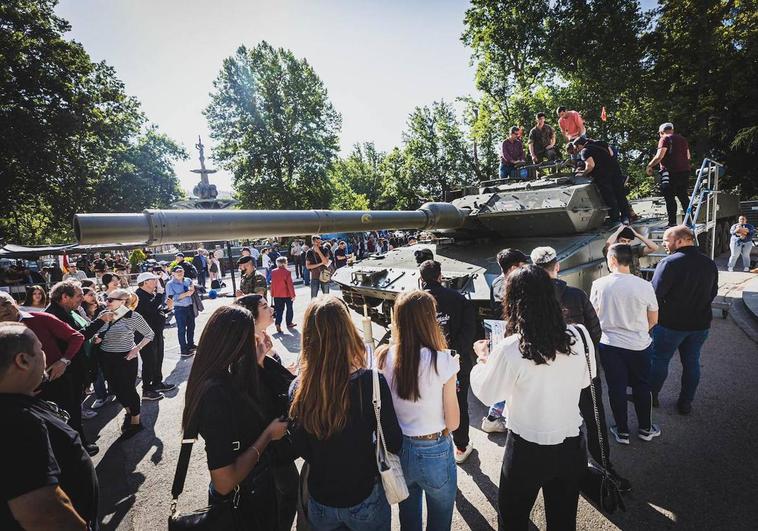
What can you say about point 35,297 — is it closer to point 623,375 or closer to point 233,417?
point 233,417

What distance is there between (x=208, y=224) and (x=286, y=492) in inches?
77.3

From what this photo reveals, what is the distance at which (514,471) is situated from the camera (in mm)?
2234

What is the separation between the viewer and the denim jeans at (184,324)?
25.7 ft

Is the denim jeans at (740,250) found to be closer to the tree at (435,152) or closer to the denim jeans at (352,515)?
the denim jeans at (352,515)

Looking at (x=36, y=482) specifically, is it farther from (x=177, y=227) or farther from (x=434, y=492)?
(x=434, y=492)

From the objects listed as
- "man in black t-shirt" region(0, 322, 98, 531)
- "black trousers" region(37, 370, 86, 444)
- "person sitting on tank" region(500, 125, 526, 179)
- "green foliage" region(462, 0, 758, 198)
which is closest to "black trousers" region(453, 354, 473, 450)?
"man in black t-shirt" region(0, 322, 98, 531)

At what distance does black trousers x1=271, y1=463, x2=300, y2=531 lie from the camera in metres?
2.26

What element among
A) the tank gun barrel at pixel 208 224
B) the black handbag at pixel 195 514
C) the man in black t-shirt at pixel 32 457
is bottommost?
Answer: the black handbag at pixel 195 514

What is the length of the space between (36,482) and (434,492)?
1.92m

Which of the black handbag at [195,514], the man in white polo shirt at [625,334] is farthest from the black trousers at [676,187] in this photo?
the black handbag at [195,514]

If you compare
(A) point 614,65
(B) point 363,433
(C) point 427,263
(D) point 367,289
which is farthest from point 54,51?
(A) point 614,65

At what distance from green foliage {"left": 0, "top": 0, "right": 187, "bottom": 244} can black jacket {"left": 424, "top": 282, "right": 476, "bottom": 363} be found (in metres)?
23.9

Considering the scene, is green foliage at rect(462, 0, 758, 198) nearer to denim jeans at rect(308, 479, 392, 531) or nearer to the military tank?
the military tank

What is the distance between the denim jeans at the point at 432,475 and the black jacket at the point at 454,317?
145 cm
